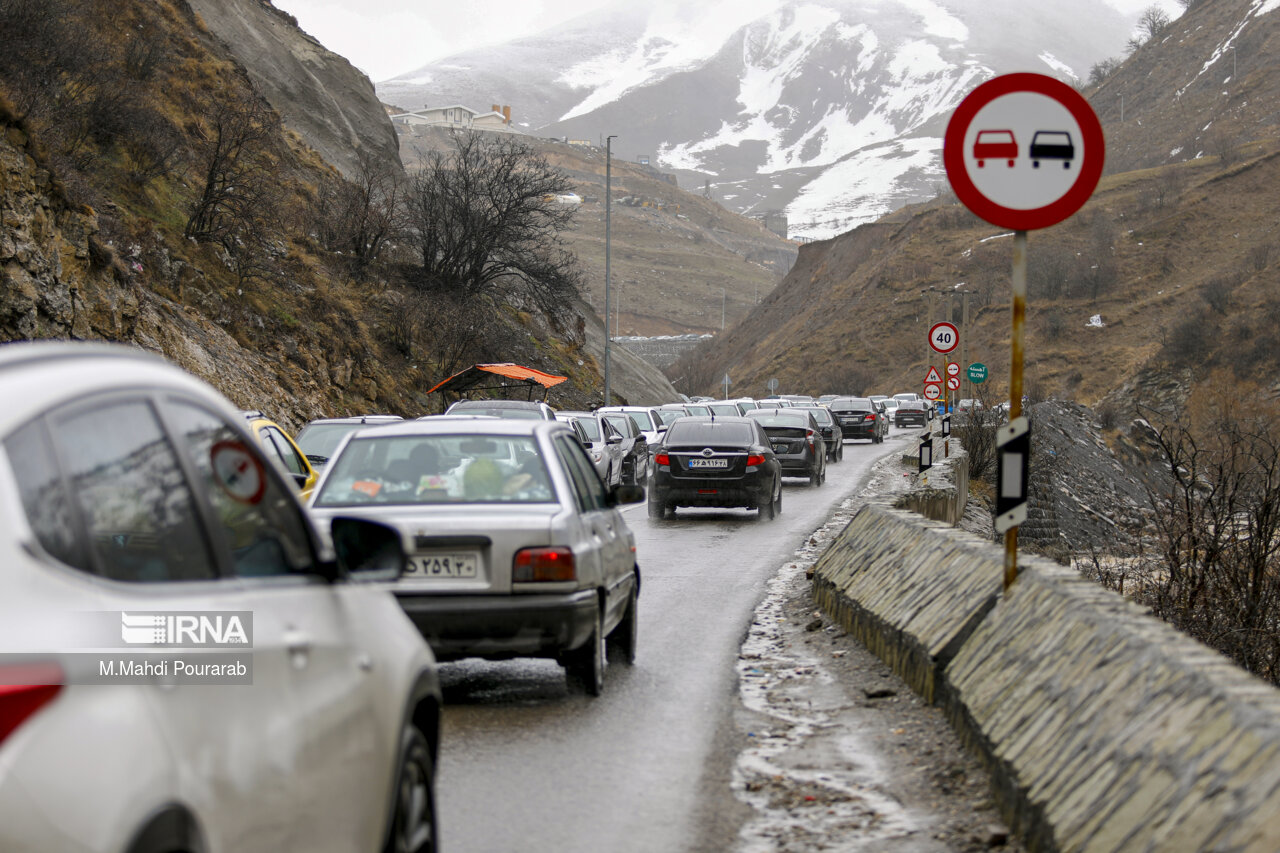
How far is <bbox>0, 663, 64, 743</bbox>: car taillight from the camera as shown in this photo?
210 centimetres

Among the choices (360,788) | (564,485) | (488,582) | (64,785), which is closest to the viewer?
(64,785)

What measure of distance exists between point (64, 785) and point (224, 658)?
671 mm

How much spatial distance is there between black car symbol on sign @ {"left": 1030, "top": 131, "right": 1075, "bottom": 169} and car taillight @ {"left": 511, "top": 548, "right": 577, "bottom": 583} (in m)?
3.18

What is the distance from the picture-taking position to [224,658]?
279 cm

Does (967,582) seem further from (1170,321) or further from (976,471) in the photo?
(1170,321)

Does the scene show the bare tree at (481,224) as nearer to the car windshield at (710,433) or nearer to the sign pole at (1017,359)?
the car windshield at (710,433)

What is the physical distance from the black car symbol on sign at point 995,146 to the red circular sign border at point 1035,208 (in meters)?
0.08

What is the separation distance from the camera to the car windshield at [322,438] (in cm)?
1666

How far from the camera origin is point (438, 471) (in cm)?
823

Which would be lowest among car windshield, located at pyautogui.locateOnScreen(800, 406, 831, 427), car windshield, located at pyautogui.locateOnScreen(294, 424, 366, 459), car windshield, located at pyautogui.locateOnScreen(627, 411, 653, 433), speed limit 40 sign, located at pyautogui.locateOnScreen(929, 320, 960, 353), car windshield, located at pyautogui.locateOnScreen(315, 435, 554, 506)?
car windshield, located at pyautogui.locateOnScreen(800, 406, 831, 427)

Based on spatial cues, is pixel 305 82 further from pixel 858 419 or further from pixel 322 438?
pixel 322 438

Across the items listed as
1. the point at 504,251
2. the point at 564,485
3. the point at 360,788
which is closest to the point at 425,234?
the point at 504,251

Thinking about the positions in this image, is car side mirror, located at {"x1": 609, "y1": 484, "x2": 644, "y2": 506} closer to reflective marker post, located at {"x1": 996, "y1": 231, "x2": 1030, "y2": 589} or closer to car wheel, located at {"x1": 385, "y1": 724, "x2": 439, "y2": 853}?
reflective marker post, located at {"x1": 996, "y1": 231, "x2": 1030, "y2": 589}

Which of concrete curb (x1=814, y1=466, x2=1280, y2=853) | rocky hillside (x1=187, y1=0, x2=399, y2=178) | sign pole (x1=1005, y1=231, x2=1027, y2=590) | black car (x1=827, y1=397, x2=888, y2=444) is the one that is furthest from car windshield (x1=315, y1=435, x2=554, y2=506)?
black car (x1=827, y1=397, x2=888, y2=444)
